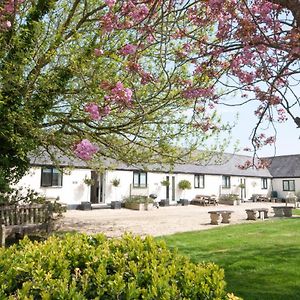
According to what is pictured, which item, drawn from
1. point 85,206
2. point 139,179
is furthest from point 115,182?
point 85,206

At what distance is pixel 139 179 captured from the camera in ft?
120

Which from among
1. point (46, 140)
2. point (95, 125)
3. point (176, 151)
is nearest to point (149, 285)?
point (46, 140)

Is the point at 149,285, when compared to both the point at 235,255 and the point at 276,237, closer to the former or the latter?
the point at 235,255

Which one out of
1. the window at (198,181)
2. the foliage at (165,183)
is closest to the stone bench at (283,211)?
the foliage at (165,183)

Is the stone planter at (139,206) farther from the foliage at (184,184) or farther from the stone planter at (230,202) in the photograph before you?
the stone planter at (230,202)

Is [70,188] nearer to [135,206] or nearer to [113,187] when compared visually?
[113,187]

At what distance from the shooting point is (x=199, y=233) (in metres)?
16.5

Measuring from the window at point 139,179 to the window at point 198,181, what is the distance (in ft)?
25.8

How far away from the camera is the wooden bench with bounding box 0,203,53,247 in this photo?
12.2 m

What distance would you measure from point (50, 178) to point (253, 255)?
22.4 meters

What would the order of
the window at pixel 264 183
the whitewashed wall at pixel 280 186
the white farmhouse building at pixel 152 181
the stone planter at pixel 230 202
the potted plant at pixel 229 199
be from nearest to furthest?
1. the white farmhouse building at pixel 152 181
2. the stone planter at pixel 230 202
3. the potted plant at pixel 229 199
4. the whitewashed wall at pixel 280 186
5. the window at pixel 264 183

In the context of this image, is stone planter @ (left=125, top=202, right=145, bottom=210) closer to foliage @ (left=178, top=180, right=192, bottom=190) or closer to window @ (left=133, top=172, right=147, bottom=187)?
window @ (left=133, top=172, right=147, bottom=187)

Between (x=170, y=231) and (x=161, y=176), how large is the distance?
21.1 metres

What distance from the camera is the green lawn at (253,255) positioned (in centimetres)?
773
